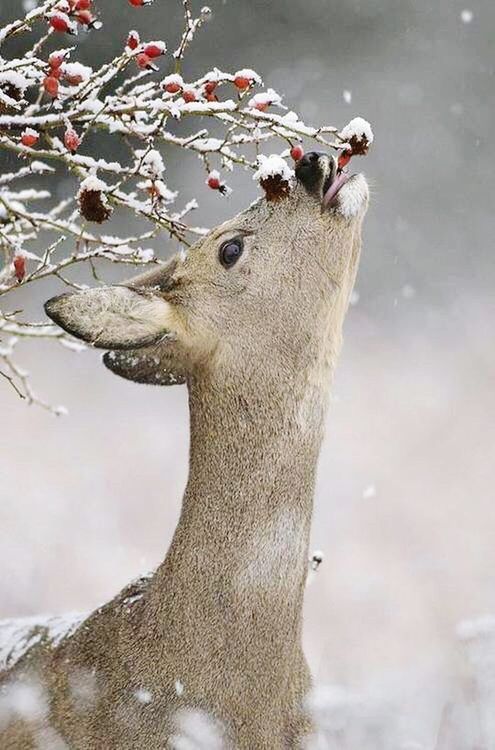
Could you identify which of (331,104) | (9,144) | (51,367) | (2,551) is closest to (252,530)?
(9,144)

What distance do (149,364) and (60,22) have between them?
1.22 metres

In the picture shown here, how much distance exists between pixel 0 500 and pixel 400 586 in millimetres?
3623

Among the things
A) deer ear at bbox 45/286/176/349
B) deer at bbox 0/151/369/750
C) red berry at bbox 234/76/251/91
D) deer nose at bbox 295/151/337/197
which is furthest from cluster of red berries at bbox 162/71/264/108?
deer ear at bbox 45/286/176/349

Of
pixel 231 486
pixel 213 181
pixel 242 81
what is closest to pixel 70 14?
pixel 242 81

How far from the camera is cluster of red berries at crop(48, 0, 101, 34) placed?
309cm

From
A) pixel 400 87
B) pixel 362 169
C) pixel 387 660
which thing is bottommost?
pixel 387 660

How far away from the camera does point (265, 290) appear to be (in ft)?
12.8

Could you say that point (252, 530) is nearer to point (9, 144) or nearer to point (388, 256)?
point (9, 144)

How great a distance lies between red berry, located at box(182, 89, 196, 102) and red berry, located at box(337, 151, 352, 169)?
53cm

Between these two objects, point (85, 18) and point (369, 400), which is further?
point (369, 400)

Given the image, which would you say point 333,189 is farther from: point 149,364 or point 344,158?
point 149,364

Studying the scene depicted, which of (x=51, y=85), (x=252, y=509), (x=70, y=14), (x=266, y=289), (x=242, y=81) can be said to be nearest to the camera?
(x=51, y=85)

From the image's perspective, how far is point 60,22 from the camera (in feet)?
10.2

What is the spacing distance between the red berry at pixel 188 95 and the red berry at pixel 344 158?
53cm
